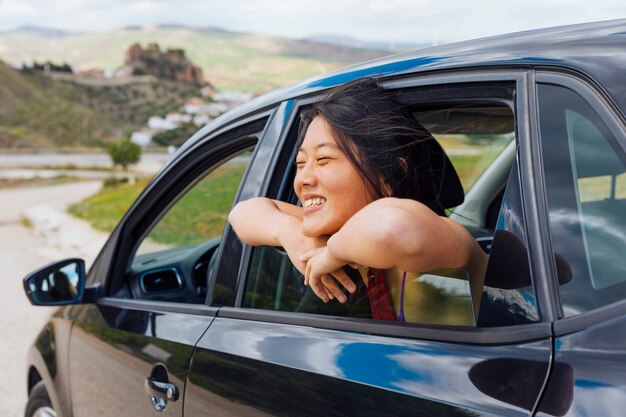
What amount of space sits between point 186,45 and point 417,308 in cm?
14548

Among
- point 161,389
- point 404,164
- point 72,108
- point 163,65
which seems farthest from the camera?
point 163,65

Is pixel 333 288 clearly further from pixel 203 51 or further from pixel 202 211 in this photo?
pixel 203 51

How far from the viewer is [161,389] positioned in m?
2.02

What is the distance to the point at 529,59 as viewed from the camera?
138 centimetres

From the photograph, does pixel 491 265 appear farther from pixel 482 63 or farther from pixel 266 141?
pixel 266 141

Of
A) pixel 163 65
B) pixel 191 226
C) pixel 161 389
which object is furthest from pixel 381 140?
pixel 163 65

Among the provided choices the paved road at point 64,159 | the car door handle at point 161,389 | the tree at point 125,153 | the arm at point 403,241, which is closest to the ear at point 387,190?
the arm at point 403,241

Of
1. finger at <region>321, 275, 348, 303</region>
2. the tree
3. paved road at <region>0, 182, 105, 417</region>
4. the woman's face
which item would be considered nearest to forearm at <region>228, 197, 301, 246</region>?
the woman's face

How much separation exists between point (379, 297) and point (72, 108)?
Result: 97.2 m

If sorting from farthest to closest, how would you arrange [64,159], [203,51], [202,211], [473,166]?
1. [203,51]
2. [64,159]
3. [473,166]
4. [202,211]

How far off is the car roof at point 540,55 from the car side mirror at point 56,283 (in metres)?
1.30

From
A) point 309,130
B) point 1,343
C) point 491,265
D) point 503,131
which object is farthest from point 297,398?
A: point 1,343

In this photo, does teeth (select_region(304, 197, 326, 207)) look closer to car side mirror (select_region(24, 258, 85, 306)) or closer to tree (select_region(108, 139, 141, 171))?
car side mirror (select_region(24, 258, 85, 306))

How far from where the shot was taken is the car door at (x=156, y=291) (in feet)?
6.80
